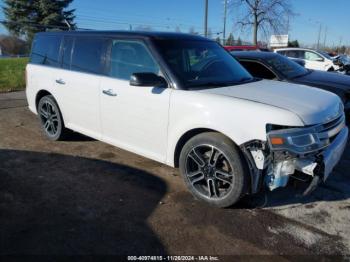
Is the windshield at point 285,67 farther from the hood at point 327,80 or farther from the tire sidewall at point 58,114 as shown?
the tire sidewall at point 58,114

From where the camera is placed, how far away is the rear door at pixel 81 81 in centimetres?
455

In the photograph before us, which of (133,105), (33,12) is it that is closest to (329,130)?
(133,105)

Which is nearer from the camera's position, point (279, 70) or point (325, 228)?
point (325, 228)

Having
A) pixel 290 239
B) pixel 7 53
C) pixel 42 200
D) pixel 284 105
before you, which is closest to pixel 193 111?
pixel 284 105

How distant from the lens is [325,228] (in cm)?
321

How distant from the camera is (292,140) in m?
2.96

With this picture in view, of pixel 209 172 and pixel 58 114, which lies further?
pixel 58 114

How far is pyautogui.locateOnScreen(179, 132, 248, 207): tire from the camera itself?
Answer: 325 cm

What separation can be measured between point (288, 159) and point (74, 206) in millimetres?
2262

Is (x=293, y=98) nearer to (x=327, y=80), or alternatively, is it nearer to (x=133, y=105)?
(x=133, y=105)

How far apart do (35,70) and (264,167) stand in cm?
447

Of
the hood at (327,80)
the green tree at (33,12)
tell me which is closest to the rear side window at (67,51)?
the hood at (327,80)

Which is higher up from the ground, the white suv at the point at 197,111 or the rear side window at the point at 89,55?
the rear side window at the point at 89,55

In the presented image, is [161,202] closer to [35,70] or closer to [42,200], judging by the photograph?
[42,200]
